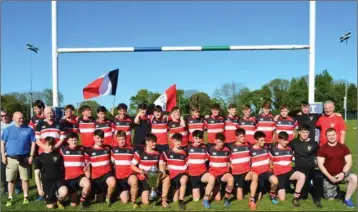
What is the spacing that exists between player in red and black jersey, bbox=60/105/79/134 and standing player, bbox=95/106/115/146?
0.49m

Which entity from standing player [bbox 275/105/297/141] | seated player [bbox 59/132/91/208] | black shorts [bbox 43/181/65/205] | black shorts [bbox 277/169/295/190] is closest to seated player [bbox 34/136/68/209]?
black shorts [bbox 43/181/65/205]

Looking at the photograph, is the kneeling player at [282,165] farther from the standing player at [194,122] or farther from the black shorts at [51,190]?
the black shorts at [51,190]

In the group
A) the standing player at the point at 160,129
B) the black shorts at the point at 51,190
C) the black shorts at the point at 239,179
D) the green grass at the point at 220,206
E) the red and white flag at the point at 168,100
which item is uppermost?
the red and white flag at the point at 168,100

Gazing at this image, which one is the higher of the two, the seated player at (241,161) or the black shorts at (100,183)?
the seated player at (241,161)

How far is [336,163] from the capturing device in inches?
235

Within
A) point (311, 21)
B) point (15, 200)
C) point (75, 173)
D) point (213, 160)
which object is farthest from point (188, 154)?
point (311, 21)

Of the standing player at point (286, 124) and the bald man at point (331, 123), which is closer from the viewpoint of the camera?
the bald man at point (331, 123)

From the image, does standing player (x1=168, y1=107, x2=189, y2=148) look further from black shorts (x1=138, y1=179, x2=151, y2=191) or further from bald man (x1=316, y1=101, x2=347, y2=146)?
bald man (x1=316, y1=101, x2=347, y2=146)

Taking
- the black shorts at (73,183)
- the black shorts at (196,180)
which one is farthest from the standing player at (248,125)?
the black shorts at (73,183)

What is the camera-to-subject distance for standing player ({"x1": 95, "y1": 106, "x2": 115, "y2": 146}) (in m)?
6.86

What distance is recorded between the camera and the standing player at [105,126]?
22.5ft

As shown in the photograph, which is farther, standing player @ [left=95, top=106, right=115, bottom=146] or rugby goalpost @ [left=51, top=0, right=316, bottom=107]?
rugby goalpost @ [left=51, top=0, right=316, bottom=107]

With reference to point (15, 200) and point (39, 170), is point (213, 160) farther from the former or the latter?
point (15, 200)

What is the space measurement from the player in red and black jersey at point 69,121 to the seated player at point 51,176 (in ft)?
3.04
